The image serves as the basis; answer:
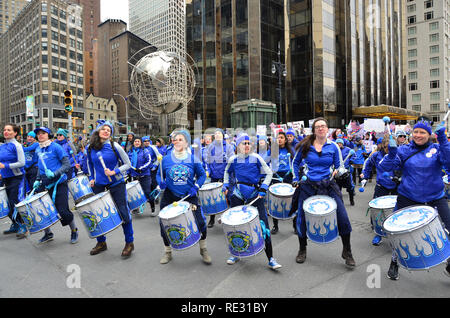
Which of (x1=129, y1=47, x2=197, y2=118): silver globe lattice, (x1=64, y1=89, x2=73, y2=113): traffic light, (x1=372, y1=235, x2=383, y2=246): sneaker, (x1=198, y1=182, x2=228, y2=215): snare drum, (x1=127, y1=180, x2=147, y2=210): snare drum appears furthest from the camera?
(x1=64, y1=89, x2=73, y2=113): traffic light

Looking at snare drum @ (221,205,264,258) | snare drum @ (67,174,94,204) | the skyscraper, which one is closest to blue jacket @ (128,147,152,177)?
snare drum @ (67,174,94,204)

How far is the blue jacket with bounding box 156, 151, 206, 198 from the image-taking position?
4527 mm

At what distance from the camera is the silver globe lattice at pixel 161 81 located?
10070mm

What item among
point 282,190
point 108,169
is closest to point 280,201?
point 282,190

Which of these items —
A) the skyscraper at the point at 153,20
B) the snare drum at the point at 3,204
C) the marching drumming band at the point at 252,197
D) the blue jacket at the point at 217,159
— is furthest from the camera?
the skyscraper at the point at 153,20

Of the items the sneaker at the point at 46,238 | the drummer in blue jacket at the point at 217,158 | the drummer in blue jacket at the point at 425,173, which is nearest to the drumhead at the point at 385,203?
the drummer in blue jacket at the point at 425,173

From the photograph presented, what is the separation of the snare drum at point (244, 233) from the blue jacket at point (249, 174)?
459mm

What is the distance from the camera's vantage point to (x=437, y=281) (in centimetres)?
375

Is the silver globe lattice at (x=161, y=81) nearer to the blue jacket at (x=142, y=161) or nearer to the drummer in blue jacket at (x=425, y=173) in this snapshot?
the blue jacket at (x=142, y=161)

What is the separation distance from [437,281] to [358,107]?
39.2 m

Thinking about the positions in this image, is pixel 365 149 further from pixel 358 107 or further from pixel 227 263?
pixel 358 107

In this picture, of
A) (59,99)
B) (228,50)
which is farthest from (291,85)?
(59,99)

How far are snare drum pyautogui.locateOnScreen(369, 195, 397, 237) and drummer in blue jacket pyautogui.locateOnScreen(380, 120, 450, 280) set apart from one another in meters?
0.80

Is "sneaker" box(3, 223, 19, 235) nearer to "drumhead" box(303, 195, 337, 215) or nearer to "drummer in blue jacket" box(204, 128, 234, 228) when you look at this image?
"drummer in blue jacket" box(204, 128, 234, 228)
